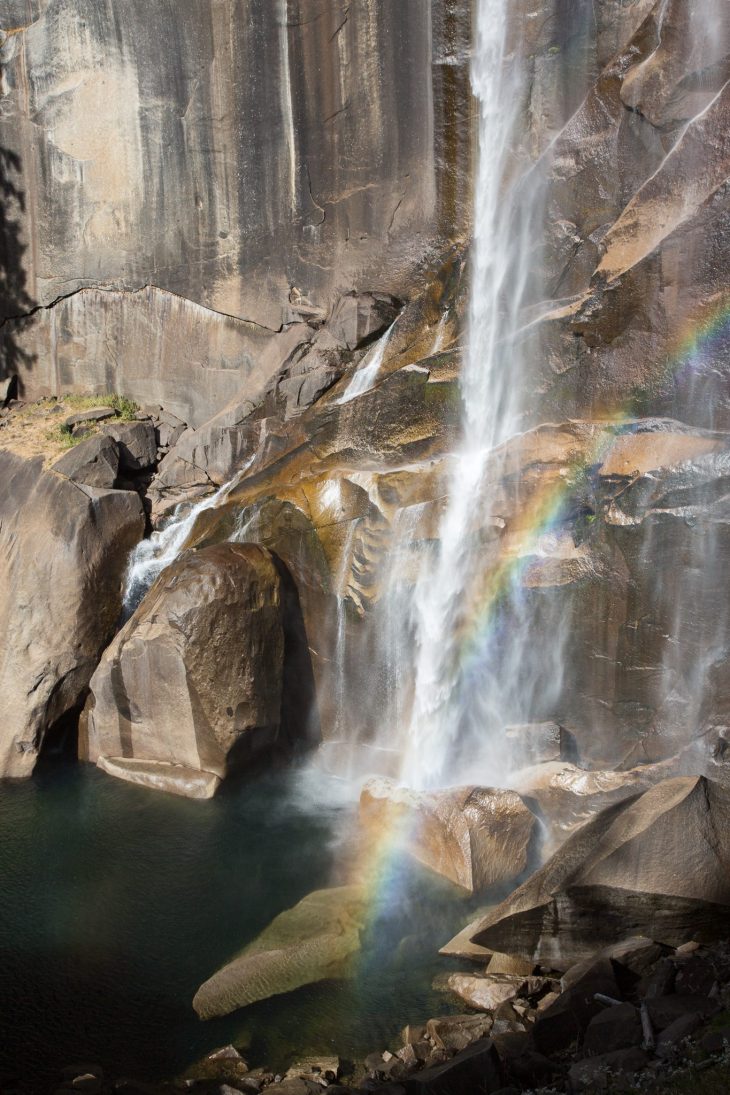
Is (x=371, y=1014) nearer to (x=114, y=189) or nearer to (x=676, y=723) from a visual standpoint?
(x=676, y=723)

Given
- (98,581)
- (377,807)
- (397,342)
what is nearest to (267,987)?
(377,807)

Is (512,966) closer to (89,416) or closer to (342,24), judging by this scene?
(89,416)

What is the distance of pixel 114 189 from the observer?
16062 mm

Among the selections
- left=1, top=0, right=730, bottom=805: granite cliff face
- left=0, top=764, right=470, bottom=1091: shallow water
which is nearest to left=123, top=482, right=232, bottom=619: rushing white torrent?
left=1, top=0, right=730, bottom=805: granite cliff face

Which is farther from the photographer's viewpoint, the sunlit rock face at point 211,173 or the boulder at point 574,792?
the sunlit rock face at point 211,173

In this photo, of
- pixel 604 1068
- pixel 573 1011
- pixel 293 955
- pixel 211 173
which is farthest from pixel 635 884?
pixel 211 173

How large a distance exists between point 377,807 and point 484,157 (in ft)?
29.7

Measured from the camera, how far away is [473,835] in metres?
7.89

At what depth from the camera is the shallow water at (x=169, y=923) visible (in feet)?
21.0

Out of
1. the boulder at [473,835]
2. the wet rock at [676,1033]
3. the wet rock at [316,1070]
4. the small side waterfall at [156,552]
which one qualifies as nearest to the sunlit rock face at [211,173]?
the small side waterfall at [156,552]

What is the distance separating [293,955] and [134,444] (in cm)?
946

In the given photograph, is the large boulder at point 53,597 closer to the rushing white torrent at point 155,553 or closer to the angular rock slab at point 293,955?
the rushing white torrent at point 155,553

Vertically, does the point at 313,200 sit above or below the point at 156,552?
above

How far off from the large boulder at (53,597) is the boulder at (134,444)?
2188 millimetres
